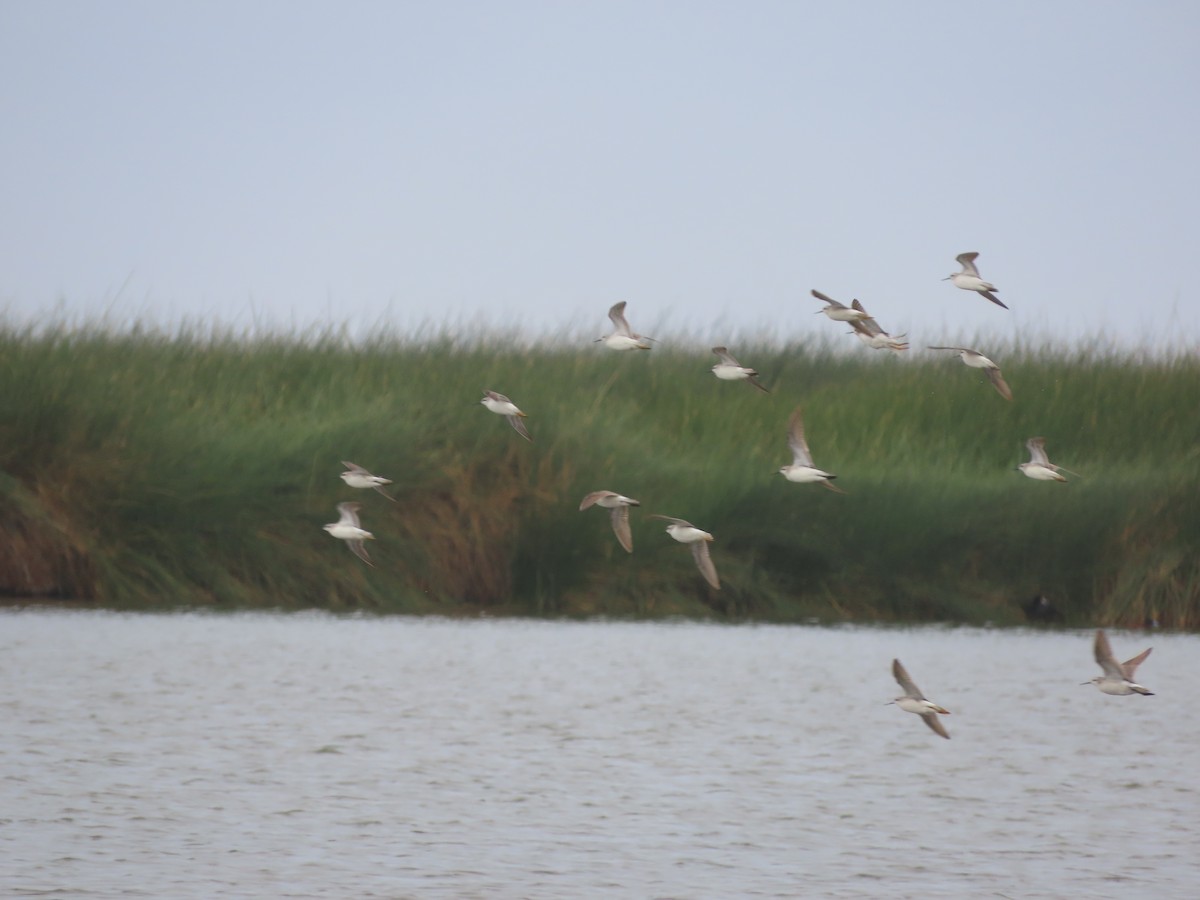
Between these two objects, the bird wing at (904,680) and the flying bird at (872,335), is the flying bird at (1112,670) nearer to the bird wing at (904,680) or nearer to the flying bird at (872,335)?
the bird wing at (904,680)

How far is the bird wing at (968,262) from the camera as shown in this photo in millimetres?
9477

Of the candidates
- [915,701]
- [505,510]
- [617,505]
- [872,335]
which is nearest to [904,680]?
[915,701]

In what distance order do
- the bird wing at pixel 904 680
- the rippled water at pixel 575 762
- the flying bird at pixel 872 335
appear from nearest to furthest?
the rippled water at pixel 575 762 < the bird wing at pixel 904 680 < the flying bird at pixel 872 335

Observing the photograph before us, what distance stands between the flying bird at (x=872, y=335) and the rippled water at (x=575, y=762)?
6.93 ft

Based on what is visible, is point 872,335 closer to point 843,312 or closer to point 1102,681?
point 843,312

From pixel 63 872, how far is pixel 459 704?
424 cm

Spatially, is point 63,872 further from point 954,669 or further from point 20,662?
point 954,669

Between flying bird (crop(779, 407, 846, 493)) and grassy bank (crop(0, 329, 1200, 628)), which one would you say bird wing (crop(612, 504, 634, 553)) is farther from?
grassy bank (crop(0, 329, 1200, 628))

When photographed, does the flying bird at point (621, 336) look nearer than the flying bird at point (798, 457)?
No

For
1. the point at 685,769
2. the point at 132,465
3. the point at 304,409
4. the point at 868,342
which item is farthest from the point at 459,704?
the point at 304,409

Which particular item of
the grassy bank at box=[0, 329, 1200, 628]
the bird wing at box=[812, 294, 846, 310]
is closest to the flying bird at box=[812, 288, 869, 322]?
the bird wing at box=[812, 294, 846, 310]

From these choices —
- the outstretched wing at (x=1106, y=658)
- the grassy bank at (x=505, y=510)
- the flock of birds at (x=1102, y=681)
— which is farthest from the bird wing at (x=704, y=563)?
the grassy bank at (x=505, y=510)

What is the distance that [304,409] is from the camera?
15.6 m

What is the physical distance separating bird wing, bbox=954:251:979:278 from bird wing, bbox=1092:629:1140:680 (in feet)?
7.75
